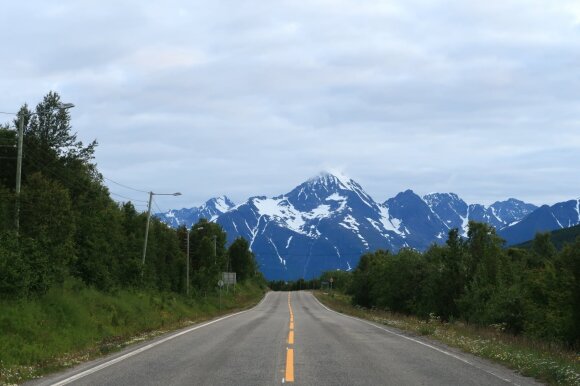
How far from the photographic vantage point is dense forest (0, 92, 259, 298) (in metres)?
22.5

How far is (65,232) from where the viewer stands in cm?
2794

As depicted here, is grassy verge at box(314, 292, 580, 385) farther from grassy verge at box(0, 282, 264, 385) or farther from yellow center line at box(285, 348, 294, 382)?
grassy verge at box(0, 282, 264, 385)

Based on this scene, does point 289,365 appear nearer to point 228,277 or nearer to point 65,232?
point 65,232

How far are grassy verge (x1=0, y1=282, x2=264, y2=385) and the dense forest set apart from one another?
0.96 meters

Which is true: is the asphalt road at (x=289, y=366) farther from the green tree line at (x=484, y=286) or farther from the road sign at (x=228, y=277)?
the road sign at (x=228, y=277)

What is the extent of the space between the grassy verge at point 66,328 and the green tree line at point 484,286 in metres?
16.0

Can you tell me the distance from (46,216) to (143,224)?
25690mm

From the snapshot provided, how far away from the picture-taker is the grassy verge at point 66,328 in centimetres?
1517

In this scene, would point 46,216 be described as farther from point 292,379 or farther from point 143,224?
point 143,224

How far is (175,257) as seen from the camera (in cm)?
6147

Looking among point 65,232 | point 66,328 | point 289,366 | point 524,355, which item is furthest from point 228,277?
point 289,366

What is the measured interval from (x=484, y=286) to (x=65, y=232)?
3874 centimetres

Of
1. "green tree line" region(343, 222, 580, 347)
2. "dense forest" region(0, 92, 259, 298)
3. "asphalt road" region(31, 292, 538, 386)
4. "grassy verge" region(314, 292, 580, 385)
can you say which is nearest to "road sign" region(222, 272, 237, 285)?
"dense forest" region(0, 92, 259, 298)

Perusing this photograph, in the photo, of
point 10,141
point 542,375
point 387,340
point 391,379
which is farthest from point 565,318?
point 10,141
